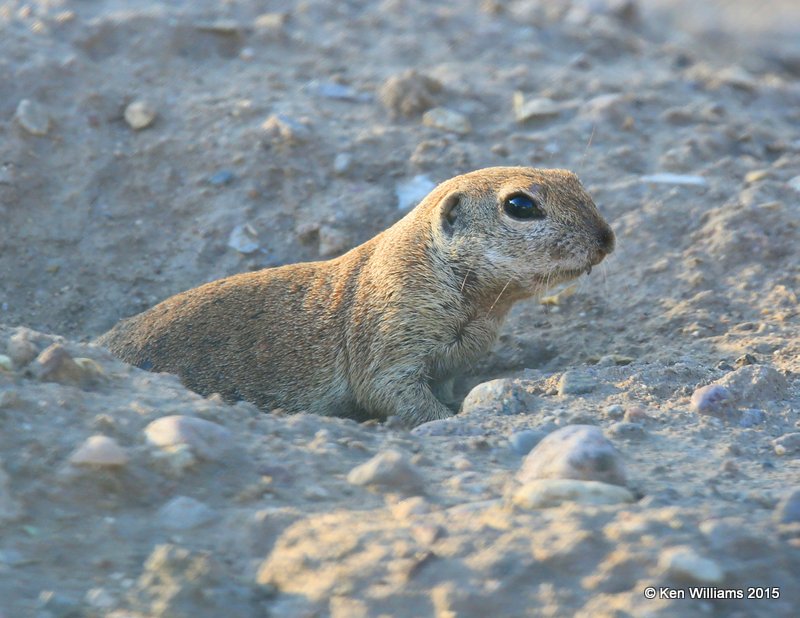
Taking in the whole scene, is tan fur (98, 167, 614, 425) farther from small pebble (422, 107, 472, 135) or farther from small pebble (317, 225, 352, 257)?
small pebble (422, 107, 472, 135)

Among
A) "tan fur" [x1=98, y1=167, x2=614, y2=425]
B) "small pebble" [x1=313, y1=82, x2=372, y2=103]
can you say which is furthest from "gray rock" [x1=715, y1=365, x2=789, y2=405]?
"small pebble" [x1=313, y1=82, x2=372, y2=103]

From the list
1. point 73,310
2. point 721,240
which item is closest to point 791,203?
point 721,240

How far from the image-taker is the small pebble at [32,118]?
754 cm

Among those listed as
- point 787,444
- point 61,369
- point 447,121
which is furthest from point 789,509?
point 447,121

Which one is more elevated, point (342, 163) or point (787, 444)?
point (342, 163)

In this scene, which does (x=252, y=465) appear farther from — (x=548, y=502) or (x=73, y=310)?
(x=73, y=310)

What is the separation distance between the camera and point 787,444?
4031 millimetres

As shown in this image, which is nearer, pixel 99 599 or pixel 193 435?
pixel 99 599

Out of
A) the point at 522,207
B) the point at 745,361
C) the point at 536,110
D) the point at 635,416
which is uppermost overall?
the point at 536,110

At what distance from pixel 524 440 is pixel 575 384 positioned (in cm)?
92

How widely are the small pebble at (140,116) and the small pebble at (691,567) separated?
5796mm

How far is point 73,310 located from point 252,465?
3.80 m

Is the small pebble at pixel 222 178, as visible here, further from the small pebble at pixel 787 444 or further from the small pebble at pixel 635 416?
the small pebble at pixel 787 444

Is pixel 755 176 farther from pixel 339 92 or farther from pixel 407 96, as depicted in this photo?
pixel 339 92
